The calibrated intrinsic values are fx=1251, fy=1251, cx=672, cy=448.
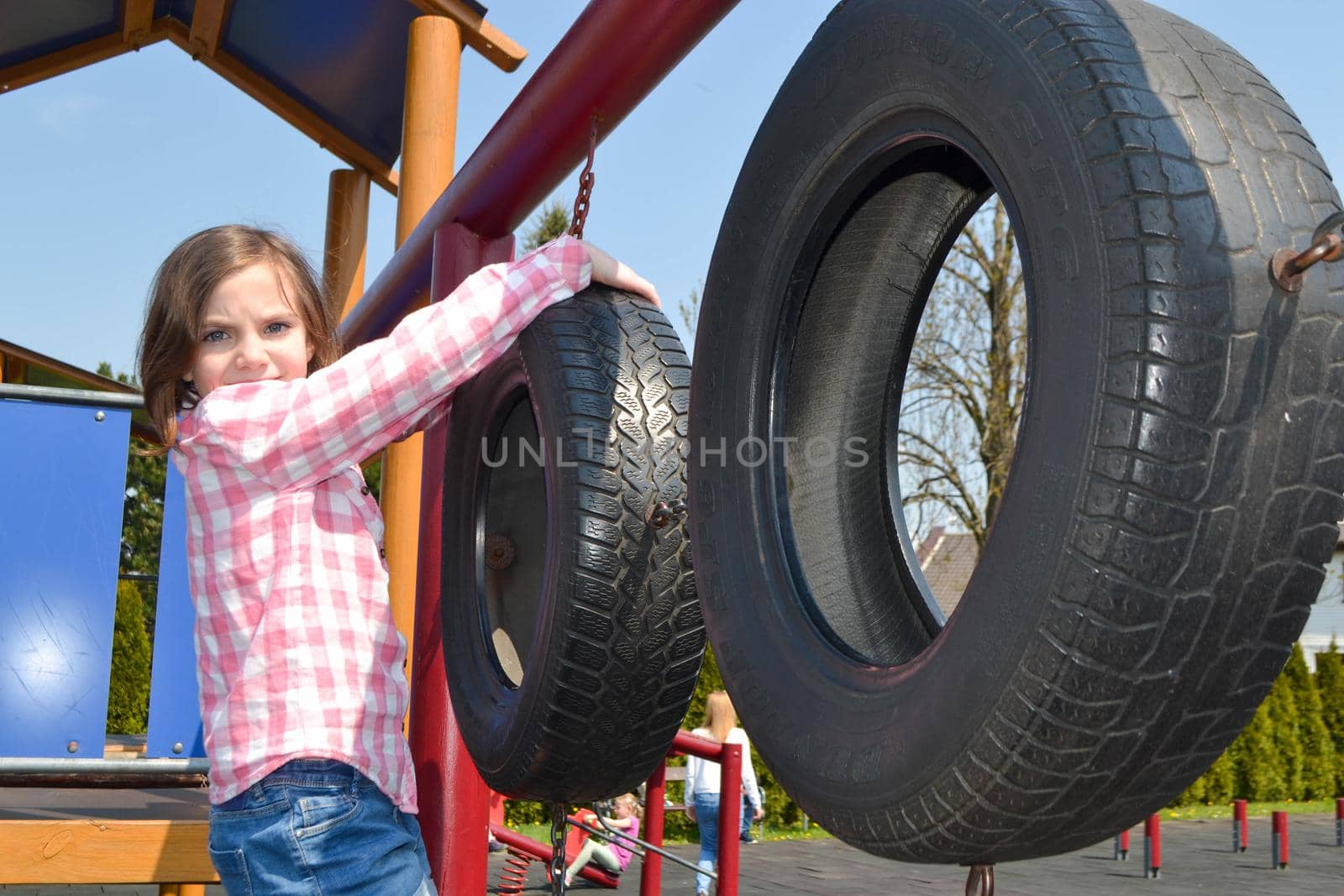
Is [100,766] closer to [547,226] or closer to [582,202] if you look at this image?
[582,202]

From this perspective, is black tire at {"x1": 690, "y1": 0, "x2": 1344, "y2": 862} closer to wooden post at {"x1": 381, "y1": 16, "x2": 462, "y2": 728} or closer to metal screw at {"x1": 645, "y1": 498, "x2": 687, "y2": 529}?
metal screw at {"x1": 645, "y1": 498, "x2": 687, "y2": 529}

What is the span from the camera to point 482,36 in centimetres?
521

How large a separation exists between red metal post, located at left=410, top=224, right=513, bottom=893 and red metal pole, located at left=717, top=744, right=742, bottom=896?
3.82 ft

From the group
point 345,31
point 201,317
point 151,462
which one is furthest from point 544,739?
point 151,462

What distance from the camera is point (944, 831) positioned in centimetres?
118

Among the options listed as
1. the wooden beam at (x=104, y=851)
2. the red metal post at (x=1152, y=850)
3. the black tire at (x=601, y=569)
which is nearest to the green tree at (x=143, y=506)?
the red metal post at (x=1152, y=850)

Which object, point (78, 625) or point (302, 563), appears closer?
point (302, 563)

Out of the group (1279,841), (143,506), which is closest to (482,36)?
(1279,841)

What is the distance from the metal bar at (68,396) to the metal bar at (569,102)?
2.75 ft

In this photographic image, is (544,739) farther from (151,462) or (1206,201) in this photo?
(151,462)

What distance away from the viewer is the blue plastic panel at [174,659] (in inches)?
121

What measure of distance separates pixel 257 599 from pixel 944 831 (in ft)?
3.35

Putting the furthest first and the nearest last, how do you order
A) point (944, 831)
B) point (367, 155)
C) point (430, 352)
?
point (367, 155)
point (430, 352)
point (944, 831)

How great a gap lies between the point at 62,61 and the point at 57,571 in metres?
5.95
